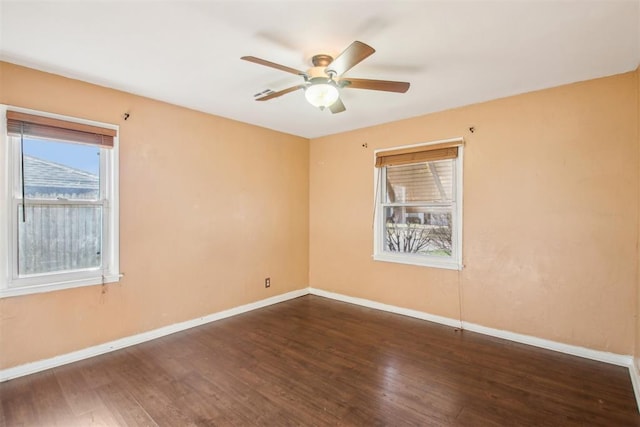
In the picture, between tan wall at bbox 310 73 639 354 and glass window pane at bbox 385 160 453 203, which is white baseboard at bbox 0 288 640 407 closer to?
tan wall at bbox 310 73 639 354

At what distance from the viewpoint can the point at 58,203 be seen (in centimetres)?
268

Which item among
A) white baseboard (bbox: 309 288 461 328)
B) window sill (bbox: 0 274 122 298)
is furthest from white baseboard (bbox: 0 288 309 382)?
white baseboard (bbox: 309 288 461 328)

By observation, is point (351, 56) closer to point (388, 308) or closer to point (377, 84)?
point (377, 84)

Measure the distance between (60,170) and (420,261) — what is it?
3.83m

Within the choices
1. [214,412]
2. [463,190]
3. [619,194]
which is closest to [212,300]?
[214,412]

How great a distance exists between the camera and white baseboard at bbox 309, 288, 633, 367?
2.67 meters

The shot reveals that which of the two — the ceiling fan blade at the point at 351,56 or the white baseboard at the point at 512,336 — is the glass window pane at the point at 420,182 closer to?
the white baseboard at the point at 512,336

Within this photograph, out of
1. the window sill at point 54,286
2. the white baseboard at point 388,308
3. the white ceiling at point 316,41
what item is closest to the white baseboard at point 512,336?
the white baseboard at point 388,308

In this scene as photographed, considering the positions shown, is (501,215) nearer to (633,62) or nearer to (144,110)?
(633,62)

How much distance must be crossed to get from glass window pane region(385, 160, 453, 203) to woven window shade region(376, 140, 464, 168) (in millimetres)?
125

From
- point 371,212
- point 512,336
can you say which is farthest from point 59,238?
point 512,336

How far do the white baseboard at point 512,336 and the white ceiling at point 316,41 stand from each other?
243 centimetres

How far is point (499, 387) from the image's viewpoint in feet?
7.62

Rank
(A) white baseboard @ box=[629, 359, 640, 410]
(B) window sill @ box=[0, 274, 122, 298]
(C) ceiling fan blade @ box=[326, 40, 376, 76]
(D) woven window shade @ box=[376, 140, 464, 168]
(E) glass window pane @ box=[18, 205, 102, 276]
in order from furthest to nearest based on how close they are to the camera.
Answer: (D) woven window shade @ box=[376, 140, 464, 168], (E) glass window pane @ box=[18, 205, 102, 276], (B) window sill @ box=[0, 274, 122, 298], (A) white baseboard @ box=[629, 359, 640, 410], (C) ceiling fan blade @ box=[326, 40, 376, 76]
